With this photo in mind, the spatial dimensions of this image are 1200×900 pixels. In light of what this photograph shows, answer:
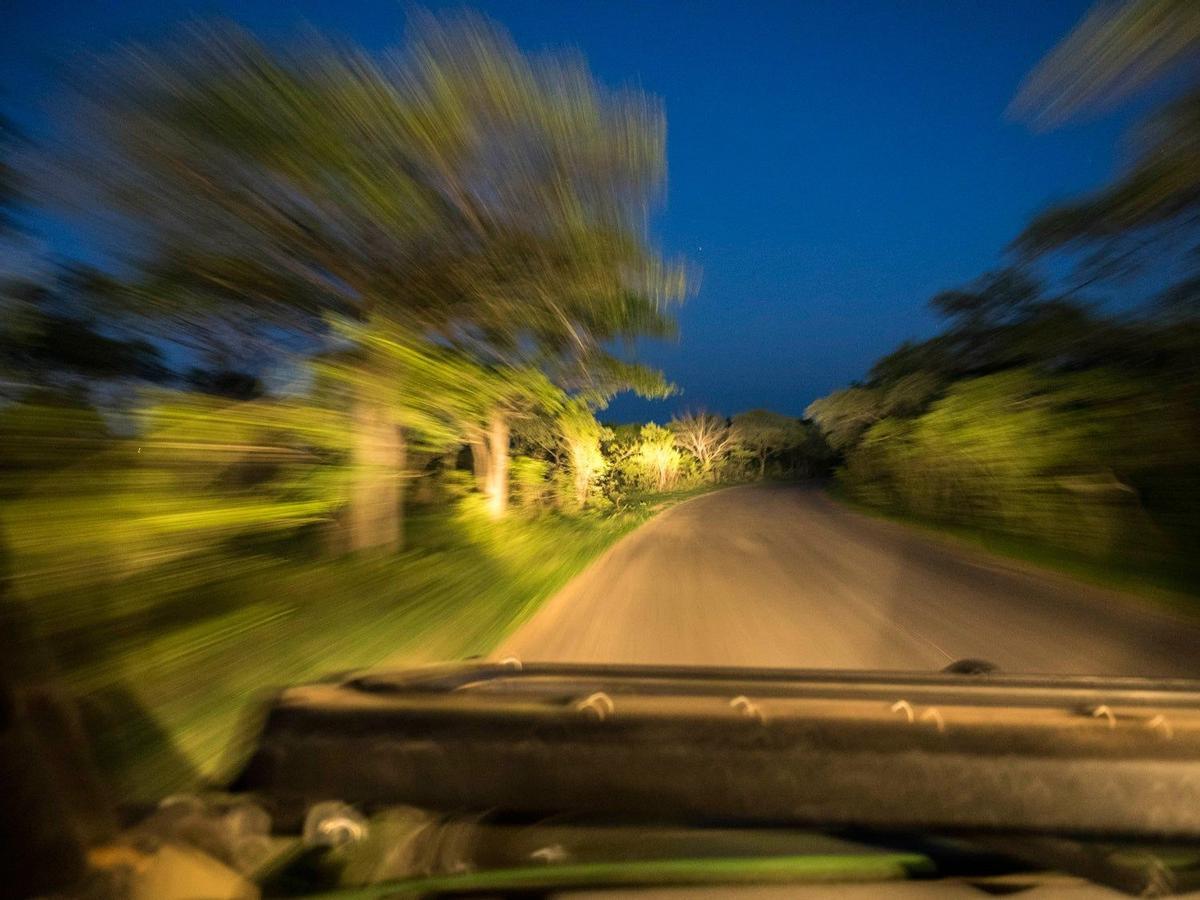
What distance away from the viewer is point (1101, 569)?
10.5m

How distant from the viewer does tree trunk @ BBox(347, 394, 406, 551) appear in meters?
8.20

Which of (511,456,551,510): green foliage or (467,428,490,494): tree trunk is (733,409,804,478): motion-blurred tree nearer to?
(511,456,551,510): green foliage

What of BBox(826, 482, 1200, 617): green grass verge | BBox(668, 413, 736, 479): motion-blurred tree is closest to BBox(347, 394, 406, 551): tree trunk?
BBox(826, 482, 1200, 617): green grass verge

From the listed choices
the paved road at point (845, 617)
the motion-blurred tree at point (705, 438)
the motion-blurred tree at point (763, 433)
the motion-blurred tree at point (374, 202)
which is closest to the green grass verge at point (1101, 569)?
the paved road at point (845, 617)

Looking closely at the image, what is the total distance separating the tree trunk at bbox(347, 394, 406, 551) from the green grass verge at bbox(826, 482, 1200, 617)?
353 inches

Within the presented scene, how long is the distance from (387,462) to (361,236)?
2.56m

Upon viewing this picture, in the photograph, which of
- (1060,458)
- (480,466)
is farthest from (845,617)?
(480,466)

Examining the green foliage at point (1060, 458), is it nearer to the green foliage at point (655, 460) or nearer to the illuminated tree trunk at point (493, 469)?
the illuminated tree trunk at point (493, 469)

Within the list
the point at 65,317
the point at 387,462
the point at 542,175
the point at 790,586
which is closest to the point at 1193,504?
the point at 790,586

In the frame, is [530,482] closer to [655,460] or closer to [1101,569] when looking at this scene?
[1101,569]

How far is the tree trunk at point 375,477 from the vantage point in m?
8.20

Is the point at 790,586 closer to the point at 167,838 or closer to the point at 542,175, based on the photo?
the point at 542,175

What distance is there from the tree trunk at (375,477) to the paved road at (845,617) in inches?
97.7

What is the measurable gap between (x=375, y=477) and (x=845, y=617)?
5.42m
